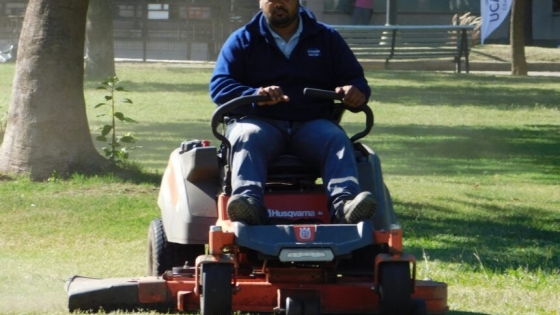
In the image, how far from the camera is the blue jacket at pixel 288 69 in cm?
602

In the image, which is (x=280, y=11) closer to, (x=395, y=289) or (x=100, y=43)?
(x=395, y=289)

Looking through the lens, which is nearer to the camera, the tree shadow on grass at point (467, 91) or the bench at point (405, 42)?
the tree shadow on grass at point (467, 91)

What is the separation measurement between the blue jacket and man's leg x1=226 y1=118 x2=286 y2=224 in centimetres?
19

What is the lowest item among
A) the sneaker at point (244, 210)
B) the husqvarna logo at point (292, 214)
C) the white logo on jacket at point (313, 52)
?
the husqvarna logo at point (292, 214)

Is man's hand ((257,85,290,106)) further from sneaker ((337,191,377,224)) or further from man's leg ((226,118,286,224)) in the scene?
sneaker ((337,191,377,224))

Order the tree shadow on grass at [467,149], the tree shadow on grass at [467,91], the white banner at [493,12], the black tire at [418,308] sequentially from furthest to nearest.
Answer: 1. the white banner at [493,12]
2. the tree shadow on grass at [467,91]
3. the tree shadow on grass at [467,149]
4. the black tire at [418,308]

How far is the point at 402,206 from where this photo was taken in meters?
10.2

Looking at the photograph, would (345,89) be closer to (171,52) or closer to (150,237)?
(150,237)

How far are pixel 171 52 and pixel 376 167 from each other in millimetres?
24815

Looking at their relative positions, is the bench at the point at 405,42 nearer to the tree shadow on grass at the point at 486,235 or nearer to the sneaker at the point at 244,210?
the tree shadow on grass at the point at 486,235

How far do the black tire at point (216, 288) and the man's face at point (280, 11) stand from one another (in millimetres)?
1506

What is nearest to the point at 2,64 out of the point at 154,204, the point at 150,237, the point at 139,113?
the point at 139,113

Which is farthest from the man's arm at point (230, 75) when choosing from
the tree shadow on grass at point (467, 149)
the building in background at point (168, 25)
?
the building in background at point (168, 25)

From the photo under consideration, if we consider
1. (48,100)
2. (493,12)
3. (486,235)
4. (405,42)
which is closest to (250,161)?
(486,235)
